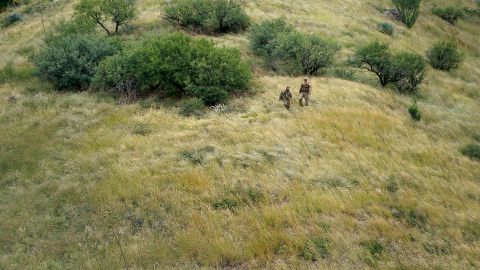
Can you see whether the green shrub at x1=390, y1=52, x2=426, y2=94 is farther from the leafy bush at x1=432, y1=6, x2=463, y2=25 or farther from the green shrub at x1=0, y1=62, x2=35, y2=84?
the leafy bush at x1=432, y1=6, x2=463, y2=25

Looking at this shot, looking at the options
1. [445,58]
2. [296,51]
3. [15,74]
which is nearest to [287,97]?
[296,51]

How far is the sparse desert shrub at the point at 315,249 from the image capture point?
9.21 meters

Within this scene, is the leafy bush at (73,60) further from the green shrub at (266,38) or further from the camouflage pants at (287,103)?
the camouflage pants at (287,103)

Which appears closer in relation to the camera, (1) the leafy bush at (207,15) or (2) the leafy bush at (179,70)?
(2) the leafy bush at (179,70)

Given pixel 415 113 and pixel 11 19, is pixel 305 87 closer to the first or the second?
pixel 415 113

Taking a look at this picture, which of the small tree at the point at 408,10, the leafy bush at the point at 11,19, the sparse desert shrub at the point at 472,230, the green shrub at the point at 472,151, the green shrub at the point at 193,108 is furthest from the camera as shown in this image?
the small tree at the point at 408,10

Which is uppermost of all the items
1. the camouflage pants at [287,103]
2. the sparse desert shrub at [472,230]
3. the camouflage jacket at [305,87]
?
the camouflage jacket at [305,87]

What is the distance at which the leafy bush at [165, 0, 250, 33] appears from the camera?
28.5 m

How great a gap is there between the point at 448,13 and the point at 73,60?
149ft

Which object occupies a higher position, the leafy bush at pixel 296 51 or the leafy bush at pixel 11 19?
the leafy bush at pixel 296 51

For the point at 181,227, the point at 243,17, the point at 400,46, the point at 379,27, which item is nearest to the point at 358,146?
the point at 181,227

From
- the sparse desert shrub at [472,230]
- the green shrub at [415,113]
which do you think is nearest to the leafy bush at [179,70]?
the green shrub at [415,113]

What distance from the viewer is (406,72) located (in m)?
24.2

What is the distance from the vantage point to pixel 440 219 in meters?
11.0
